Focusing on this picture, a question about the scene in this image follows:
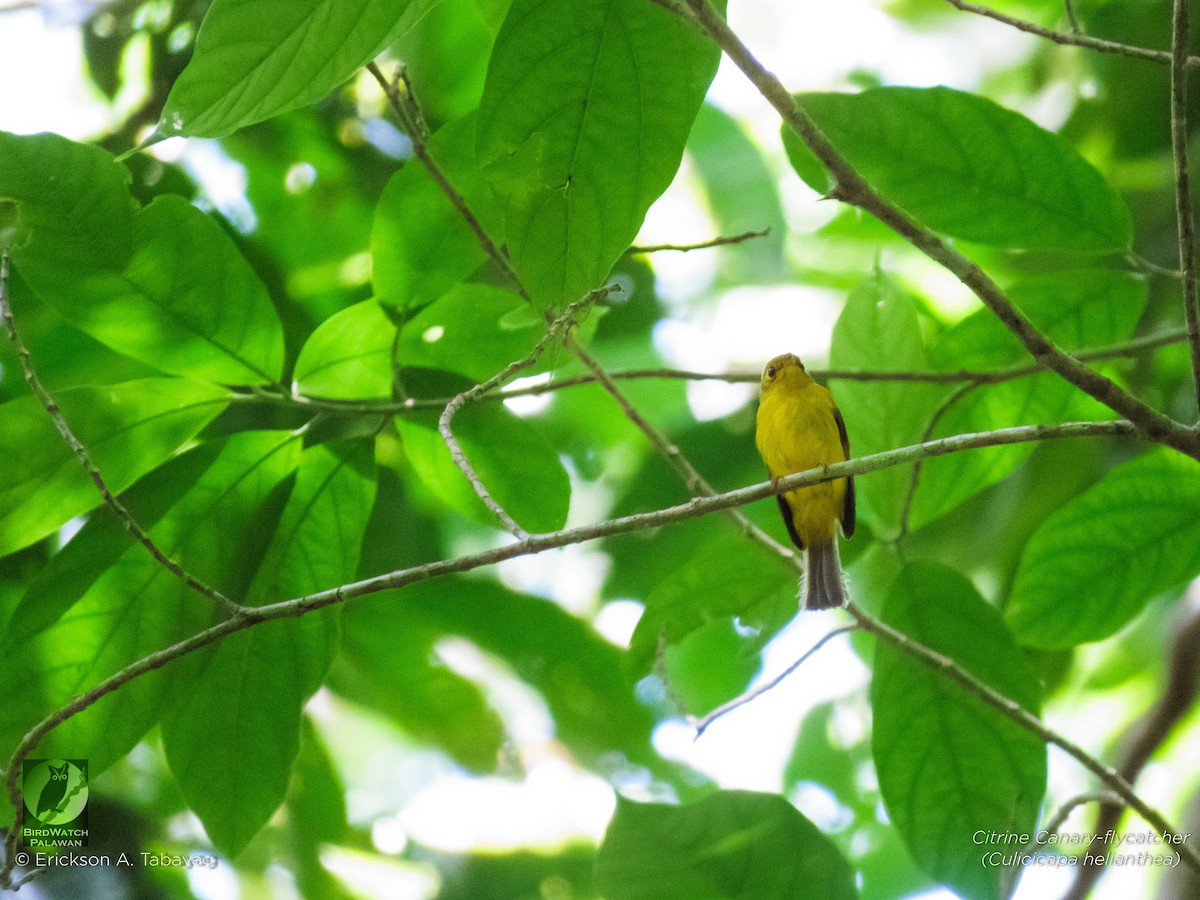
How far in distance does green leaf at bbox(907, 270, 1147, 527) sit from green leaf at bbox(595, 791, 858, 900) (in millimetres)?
825

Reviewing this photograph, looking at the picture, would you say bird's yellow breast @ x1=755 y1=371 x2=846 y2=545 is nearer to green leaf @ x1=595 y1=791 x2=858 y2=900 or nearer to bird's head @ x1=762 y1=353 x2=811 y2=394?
bird's head @ x1=762 y1=353 x2=811 y2=394

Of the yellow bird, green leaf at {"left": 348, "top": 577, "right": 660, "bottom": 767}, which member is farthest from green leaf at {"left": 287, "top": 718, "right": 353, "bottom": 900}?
the yellow bird

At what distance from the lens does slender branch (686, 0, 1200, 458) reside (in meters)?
1.44

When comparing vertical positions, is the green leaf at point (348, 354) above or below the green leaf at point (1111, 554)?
above

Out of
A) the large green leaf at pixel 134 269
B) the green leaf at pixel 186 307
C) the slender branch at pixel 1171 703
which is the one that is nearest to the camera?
the large green leaf at pixel 134 269

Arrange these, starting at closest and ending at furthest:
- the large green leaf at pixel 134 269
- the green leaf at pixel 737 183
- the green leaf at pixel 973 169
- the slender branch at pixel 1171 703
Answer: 1. the large green leaf at pixel 134 269
2. the green leaf at pixel 973 169
3. the slender branch at pixel 1171 703
4. the green leaf at pixel 737 183

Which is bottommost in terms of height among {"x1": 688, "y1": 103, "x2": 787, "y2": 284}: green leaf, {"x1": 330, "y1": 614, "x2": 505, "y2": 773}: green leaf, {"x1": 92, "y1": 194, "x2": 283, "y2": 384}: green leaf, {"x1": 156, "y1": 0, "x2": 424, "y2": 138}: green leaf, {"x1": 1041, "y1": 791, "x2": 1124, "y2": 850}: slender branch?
{"x1": 1041, "y1": 791, "x2": 1124, "y2": 850}: slender branch

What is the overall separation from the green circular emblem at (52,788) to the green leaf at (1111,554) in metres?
2.07

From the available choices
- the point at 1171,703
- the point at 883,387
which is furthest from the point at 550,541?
the point at 1171,703

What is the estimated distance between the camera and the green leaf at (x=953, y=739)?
7.59ft

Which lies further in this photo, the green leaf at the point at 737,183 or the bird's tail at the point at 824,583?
the green leaf at the point at 737,183

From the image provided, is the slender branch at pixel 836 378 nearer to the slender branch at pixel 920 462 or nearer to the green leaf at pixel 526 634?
the slender branch at pixel 920 462

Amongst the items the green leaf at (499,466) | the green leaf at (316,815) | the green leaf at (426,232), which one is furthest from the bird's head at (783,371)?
the green leaf at (316,815)

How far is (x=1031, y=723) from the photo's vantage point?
220 centimetres
